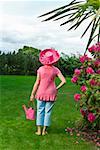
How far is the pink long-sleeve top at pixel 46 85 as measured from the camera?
5.88 meters

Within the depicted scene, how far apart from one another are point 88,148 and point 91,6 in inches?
83.9

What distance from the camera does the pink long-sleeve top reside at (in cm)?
588

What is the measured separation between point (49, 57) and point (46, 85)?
1.35 feet

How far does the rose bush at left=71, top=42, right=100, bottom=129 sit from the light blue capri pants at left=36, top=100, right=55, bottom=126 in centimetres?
41

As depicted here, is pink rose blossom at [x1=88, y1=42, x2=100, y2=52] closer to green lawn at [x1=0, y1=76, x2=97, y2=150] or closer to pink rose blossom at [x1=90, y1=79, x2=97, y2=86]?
pink rose blossom at [x1=90, y1=79, x2=97, y2=86]

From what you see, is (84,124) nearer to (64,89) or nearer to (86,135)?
(86,135)

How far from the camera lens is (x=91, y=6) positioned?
618cm

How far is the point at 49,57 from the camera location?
19.5 ft

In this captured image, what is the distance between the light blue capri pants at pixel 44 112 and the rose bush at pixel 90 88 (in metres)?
0.41

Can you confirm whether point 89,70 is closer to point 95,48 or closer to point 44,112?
point 95,48

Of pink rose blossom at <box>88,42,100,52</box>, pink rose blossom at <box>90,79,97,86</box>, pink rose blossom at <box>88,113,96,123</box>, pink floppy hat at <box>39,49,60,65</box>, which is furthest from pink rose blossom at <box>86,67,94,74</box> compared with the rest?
pink rose blossom at <box>88,113,96,123</box>

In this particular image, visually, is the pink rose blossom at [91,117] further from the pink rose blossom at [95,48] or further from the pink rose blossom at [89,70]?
the pink rose blossom at [95,48]

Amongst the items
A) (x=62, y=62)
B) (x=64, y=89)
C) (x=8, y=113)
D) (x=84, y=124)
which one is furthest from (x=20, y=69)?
(x=84, y=124)

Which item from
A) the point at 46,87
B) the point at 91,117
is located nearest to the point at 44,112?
the point at 46,87
